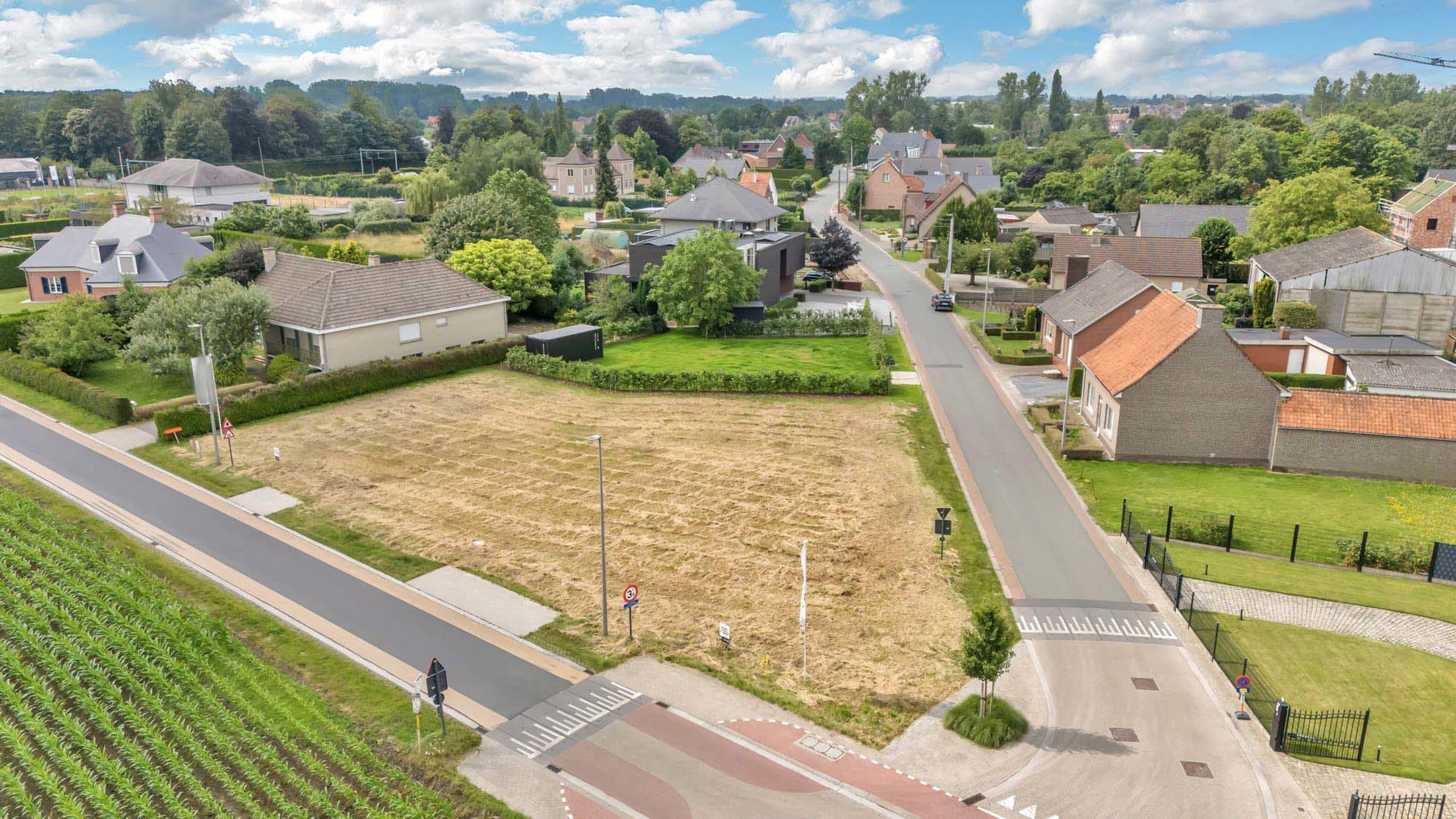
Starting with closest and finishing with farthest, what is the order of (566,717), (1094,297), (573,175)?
(566,717) → (1094,297) → (573,175)

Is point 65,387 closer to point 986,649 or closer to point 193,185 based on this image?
point 986,649

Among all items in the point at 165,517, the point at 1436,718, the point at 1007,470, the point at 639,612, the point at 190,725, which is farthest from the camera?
the point at 1007,470

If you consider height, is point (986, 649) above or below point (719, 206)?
below

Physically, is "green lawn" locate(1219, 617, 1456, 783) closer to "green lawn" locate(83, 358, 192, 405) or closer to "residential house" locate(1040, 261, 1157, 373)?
"residential house" locate(1040, 261, 1157, 373)

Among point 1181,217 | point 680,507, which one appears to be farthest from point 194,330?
point 1181,217

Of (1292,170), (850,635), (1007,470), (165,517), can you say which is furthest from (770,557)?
(1292,170)

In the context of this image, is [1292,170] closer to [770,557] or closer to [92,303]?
[770,557]

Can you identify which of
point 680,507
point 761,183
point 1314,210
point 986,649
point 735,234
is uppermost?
point 761,183

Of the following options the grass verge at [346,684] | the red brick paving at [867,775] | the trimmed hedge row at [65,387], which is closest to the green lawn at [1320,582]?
the red brick paving at [867,775]
